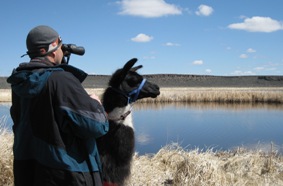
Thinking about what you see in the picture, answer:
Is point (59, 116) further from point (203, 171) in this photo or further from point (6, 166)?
point (203, 171)

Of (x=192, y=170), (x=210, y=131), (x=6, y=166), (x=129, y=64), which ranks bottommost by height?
(x=210, y=131)

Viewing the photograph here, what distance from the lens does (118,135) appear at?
→ 352cm

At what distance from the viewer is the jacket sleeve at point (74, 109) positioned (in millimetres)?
2369

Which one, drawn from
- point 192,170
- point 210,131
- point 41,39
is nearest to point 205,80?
point 210,131

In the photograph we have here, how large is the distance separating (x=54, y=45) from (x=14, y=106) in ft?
1.98

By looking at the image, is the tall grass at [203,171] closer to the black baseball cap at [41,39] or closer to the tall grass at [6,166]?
the tall grass at [6,166]

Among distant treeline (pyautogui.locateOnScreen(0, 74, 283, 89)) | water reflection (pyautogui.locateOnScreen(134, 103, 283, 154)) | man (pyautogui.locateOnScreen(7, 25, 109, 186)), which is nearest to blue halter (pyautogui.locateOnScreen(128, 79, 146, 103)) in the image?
man (pyautogui.locateOnScreen(7, 25, 109, 186))

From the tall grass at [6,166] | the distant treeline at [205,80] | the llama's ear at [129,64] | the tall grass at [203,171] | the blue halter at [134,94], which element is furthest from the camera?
the distant treeline at [205,80]

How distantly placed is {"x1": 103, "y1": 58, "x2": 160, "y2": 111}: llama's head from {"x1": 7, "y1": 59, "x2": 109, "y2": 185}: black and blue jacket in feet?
3.25

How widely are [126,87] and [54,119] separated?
52.3 inches

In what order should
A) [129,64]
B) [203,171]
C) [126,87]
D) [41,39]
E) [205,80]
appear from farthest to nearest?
[205,80] → [203,171] → [126,87] → [129,64] → [41,39]

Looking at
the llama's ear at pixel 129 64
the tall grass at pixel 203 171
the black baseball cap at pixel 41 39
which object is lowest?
the tall grass at pixel 203 171

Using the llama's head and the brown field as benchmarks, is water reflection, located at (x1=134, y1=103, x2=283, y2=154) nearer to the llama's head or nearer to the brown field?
the brown field

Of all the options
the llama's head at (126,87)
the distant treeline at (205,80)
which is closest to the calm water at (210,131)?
the llama's head at (126,87)
